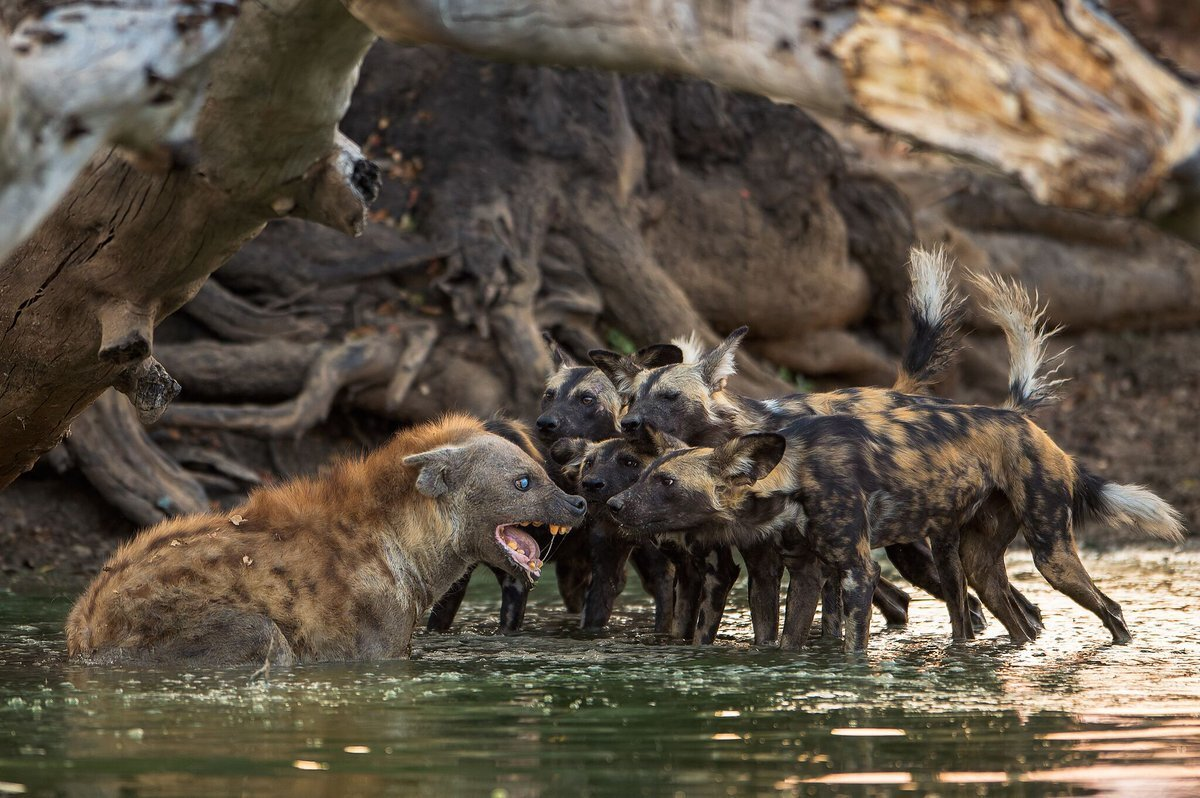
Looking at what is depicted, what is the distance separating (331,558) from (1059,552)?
13.3 feet

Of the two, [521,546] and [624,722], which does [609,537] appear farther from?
[624,722]

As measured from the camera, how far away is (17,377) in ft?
27.3

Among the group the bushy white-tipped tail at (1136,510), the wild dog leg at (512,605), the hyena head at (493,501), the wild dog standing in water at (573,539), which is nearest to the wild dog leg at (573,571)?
the wild dog standing in water at (573,539)

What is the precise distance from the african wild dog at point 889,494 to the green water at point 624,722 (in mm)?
475

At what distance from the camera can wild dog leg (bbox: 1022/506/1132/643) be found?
918 centimetres

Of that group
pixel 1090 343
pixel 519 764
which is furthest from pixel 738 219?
pixel 519 764

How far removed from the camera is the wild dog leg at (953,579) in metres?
9.59

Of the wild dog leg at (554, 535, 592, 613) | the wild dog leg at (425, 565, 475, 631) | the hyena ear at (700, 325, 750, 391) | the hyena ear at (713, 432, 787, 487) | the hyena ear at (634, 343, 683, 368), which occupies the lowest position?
the wild dog leg at (425, 565, 475, 631)

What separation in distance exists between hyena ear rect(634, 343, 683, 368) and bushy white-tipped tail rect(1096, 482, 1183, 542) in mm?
2704

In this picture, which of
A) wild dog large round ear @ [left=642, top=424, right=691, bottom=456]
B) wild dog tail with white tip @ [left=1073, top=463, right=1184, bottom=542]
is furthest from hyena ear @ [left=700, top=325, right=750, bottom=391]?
wild dog tail with white tip @ [left=1073, top=463, right=1184, bottom=542]

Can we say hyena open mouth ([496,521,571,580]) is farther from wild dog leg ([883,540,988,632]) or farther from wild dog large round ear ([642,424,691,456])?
wild dog leg ([883,540,988,632])

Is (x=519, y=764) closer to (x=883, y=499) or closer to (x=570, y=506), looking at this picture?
(x=570, y=506)

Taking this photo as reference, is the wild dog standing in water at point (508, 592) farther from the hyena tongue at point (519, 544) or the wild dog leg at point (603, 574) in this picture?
the hyena tongue at point (519, 544)

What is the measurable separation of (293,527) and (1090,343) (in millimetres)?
15435
